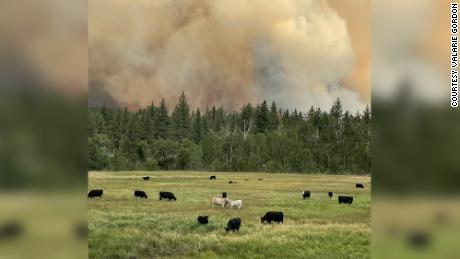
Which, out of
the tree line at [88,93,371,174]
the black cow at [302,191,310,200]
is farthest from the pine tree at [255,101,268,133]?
the black cow at [302,191,310,200]

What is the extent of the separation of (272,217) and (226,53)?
108 inches

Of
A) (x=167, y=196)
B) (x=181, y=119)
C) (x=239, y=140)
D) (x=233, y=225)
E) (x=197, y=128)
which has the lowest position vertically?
(x=233, y=225)

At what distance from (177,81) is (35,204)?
350 cm

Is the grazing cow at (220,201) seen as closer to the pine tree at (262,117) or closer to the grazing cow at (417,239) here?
the pine tree at (262,117)

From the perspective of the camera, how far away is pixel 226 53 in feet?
26.5

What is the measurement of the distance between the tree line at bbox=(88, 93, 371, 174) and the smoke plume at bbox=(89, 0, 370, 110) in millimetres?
A: 202

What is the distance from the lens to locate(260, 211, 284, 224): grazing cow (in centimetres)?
798

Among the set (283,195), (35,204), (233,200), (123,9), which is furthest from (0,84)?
(283,195)

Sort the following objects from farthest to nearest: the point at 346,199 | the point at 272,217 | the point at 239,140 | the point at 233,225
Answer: the point at 239,140
the point at 346,199
the point at 272,217
the point at 233,225

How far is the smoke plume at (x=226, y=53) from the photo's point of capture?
792cm

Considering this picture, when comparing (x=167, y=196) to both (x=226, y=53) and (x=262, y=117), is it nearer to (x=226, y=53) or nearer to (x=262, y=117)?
(x=262, y=117)

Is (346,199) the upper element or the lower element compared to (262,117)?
lower

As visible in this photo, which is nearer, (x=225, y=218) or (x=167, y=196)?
(x=225, y=218)

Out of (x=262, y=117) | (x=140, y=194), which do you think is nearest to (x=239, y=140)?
(x=262, y=117)
